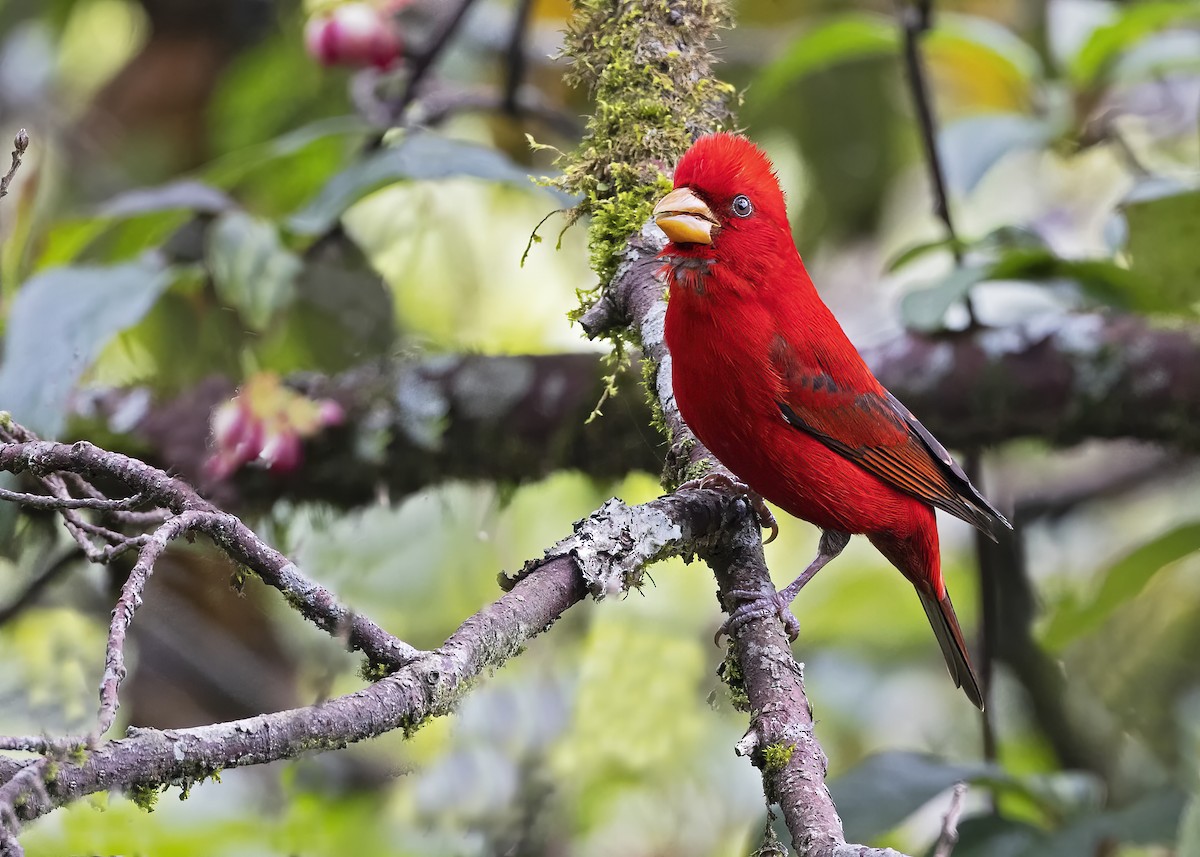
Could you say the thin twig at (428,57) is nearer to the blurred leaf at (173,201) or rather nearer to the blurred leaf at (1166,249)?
the blurred leaf at (173,201)

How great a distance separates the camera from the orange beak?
239cm

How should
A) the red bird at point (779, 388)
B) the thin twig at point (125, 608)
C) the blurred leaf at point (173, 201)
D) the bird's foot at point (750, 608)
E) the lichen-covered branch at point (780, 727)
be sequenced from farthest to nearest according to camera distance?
1. the blurred leaf at point (173, 201)
2. the red bird at point (779, 388)
3. the bird's foot at point (750, 608)
4. the lichen-covered branch at point (780, 727)
5. the thin twig at point (125, 608)

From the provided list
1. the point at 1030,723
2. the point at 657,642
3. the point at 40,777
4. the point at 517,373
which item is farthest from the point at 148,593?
the point at 1030,723

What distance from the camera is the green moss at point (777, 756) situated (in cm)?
167

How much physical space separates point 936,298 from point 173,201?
2.15 meters

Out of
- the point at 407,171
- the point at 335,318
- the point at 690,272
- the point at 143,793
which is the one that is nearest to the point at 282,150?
the point at 407,171

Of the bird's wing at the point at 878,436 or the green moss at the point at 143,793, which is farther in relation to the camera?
the bird's wing at the point at 878,436

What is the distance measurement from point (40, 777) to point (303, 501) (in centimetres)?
256

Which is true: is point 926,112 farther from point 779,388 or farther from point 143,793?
point 143,793

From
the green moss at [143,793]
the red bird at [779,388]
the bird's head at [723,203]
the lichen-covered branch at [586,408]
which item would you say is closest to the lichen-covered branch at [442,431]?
the lichen-covered branch at [586,408]

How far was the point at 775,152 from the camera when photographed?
5520 millimetres

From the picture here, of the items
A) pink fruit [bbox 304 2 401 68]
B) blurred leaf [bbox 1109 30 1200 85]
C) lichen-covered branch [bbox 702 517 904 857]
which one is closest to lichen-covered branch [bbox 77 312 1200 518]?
blurred leaf [bbox 1109 30 1200 85]

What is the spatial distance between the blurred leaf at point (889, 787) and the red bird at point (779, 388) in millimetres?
314

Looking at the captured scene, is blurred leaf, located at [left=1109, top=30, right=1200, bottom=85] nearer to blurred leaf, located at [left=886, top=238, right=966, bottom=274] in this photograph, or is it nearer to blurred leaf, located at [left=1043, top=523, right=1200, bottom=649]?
blurred leaf, located at [left=886, top=238, right=966, bottom=274]
